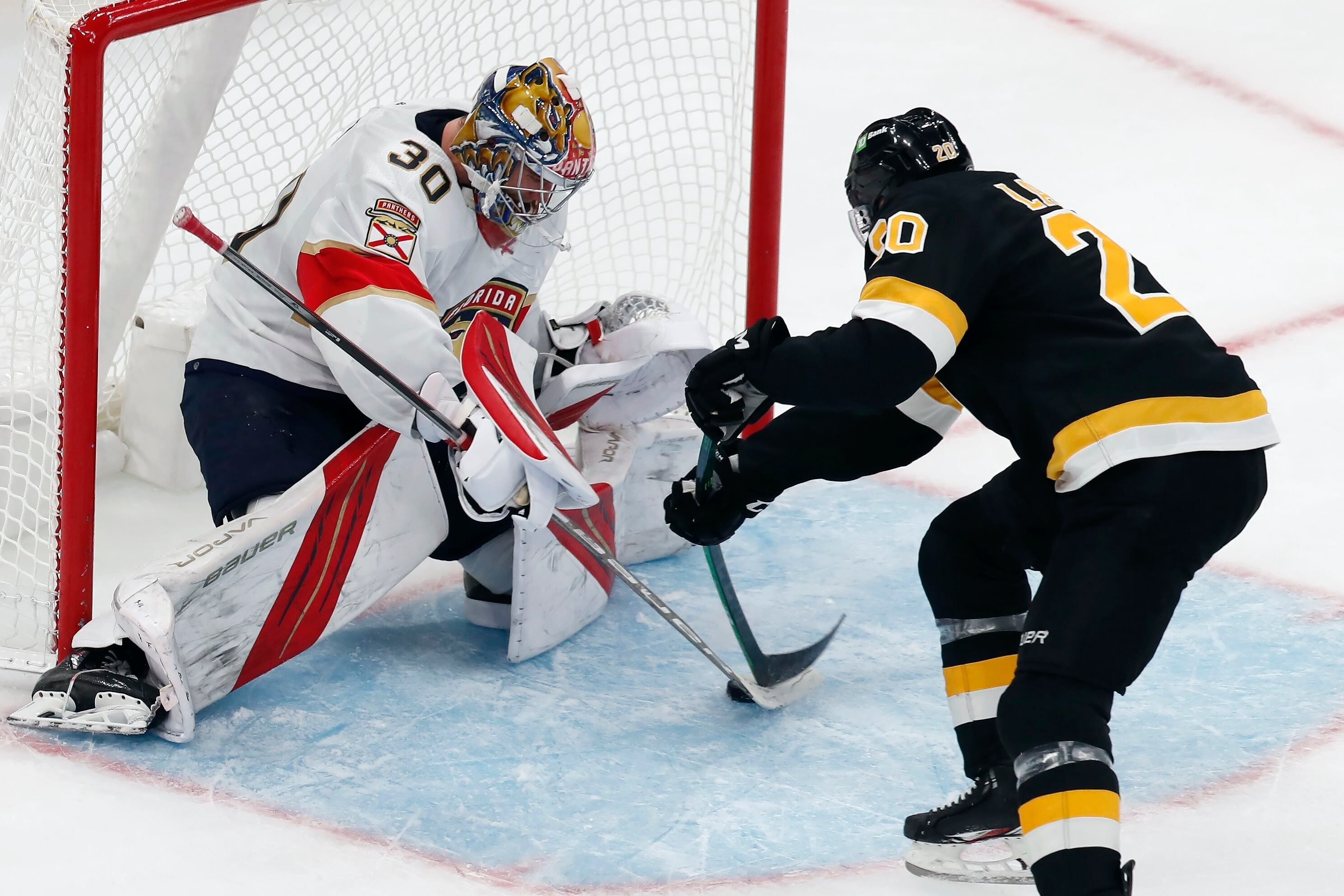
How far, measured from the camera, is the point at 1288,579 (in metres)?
3.01

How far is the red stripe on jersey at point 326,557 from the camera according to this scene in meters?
2.46

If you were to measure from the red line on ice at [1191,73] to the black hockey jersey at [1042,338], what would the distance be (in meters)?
3.87

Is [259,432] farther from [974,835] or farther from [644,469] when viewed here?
[974,835]

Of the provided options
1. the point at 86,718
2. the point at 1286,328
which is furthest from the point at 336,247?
the point at 1286,328

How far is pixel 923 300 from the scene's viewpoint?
1.84m

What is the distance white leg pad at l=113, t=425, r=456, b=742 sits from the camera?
2299 mm

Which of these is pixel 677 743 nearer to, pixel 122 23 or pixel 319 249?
pixel 319 249

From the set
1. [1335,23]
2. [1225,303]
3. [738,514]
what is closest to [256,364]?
[738,514]

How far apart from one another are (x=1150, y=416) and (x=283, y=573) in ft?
4.43

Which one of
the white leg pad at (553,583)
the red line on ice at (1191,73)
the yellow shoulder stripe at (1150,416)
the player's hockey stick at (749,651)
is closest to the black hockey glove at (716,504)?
the player's hockey stick at (749,651)

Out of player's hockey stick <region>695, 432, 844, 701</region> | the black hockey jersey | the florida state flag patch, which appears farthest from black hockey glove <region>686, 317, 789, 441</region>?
the florida state flag patch

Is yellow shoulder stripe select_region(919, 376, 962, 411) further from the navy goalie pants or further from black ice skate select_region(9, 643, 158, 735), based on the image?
black ice skate select_region(9, 643, 158, 735)

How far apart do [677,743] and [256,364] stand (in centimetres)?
96

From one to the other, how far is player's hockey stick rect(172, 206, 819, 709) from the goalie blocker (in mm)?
106
